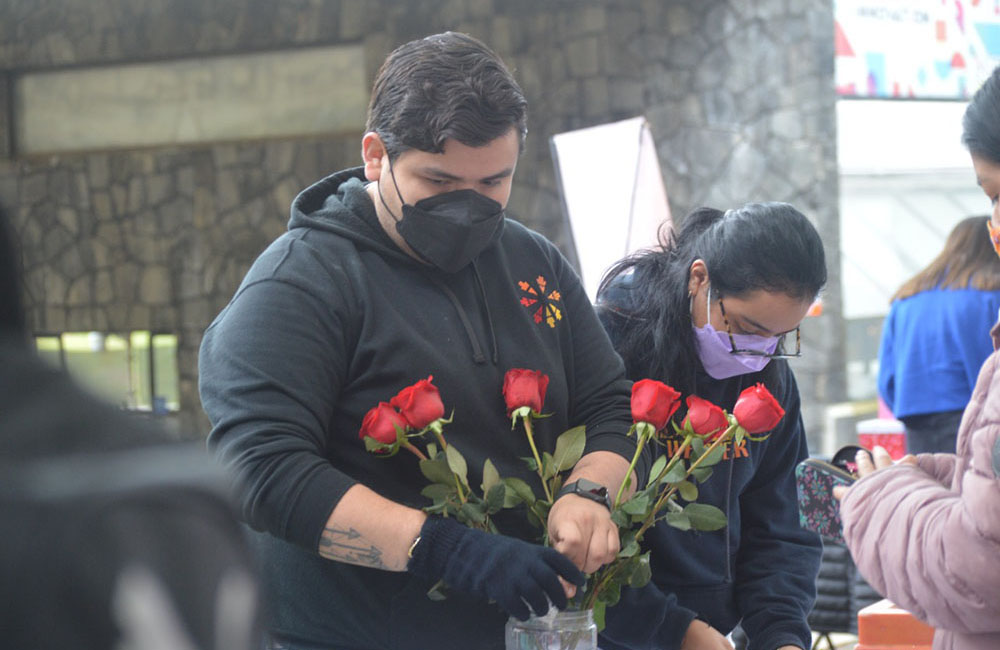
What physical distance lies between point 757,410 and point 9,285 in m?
0.99

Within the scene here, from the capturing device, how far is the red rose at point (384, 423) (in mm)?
1184

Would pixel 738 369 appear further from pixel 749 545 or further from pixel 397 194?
pixel 397 194

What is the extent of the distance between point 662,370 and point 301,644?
69 cm

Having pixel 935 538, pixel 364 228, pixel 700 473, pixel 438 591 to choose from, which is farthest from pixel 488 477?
pixel 935 538

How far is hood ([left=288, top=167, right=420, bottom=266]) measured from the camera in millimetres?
1360

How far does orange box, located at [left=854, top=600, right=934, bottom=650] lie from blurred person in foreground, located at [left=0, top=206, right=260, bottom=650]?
158cm

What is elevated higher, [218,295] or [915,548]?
[915,548]

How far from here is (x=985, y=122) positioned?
1.23 m

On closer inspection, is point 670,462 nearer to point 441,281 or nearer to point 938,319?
point 441,281

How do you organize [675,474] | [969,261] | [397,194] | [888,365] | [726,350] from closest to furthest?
[675,474], [397,194], [726,350], [969,261], [888,365]

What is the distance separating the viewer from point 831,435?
6.35m

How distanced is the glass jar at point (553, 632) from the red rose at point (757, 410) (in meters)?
0.28

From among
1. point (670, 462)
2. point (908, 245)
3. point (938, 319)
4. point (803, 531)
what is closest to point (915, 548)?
point (670, 462)

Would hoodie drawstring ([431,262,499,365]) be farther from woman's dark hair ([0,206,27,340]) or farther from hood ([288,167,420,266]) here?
woman's dark hair ([0,206,27,340])
